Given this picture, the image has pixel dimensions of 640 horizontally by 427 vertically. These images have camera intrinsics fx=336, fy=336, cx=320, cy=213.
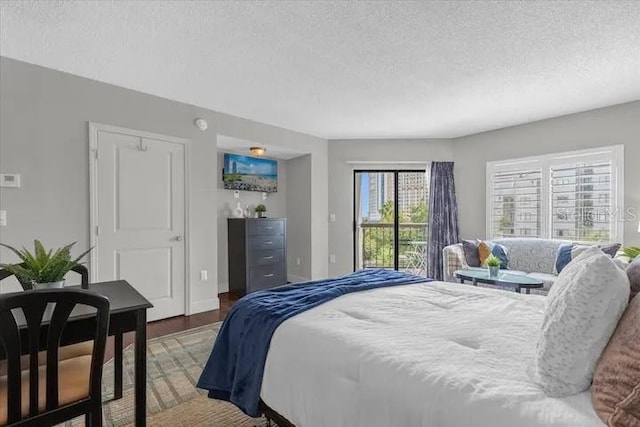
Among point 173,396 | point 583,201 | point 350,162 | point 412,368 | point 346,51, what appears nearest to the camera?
point 412,368

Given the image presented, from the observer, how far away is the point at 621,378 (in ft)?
2.73

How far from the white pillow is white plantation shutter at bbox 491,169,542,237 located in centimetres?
419

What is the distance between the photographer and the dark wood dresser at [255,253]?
15.2 feet

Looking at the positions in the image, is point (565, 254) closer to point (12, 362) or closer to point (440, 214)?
point (440, 214)

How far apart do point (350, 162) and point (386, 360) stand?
4548 millimetres

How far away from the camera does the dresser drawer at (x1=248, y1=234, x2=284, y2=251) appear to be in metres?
4.68

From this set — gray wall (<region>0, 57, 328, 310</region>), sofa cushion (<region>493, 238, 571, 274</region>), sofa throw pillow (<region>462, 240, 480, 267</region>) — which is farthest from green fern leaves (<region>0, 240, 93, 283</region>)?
sofa cushion (<region>493, 238, 571, 274</region>)

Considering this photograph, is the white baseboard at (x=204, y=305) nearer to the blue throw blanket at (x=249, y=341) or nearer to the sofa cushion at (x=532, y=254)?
the blue throw blanket at (x=249, y=341)

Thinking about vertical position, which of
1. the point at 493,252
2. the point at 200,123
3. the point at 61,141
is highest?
the point at 200,123

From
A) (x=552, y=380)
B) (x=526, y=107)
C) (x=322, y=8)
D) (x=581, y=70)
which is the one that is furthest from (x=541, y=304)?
(x=526, y=107)

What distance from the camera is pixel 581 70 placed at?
289 centimetres

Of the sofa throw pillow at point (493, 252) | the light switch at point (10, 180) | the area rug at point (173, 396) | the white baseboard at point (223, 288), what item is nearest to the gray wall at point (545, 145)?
the sofa throw pillow at point (493, 252)

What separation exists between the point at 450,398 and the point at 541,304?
1.17 m

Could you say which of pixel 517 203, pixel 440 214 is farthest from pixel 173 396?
pixel 517 203
